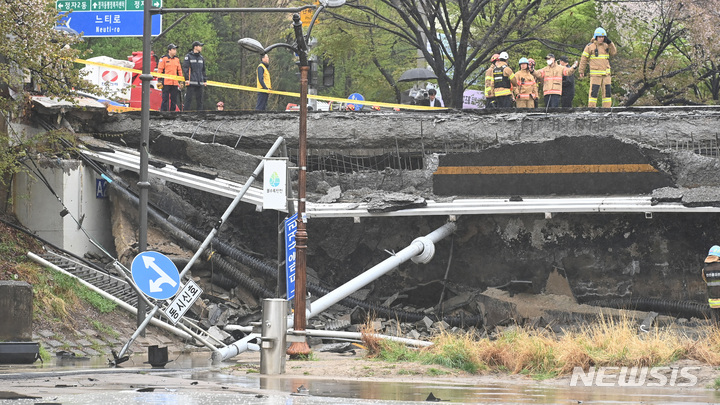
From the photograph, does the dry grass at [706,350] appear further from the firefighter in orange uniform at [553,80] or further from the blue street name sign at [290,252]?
the firefighter in orange uniform at [553,80]

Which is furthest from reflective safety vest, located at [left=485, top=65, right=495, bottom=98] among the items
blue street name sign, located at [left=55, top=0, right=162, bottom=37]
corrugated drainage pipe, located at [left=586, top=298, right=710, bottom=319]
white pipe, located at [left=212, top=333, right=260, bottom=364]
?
white pipe, located at [left=212, top=333, right=260, bottom=364]

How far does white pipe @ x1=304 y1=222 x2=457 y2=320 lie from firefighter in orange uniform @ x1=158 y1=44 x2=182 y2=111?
908 centimetres

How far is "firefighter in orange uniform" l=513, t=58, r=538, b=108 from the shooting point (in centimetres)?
2456

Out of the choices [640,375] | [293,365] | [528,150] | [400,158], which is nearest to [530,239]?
[528,150]

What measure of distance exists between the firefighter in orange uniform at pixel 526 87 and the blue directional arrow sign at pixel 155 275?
12891 mm

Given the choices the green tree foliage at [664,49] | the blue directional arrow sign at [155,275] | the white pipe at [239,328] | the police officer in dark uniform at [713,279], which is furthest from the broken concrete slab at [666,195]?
the blue directional arrow sign at [155,275]

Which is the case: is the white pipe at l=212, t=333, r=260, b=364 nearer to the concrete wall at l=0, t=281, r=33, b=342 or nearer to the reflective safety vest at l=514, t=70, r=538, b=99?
the concrete wall at l=0, t=281, r=33, b=342

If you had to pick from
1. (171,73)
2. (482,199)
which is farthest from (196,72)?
(482,199)

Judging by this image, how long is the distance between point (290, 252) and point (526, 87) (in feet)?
31.3

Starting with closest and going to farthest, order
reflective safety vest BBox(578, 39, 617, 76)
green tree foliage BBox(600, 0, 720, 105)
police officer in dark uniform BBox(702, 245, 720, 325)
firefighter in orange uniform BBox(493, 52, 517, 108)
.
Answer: police officer in dark uniform BBox(702, 245, 720, 325) → reflective safety vest BBox(578, 39, 617, 76) → firefighter in orange uniform BBox(493, 52, 517, 108) → green tree foliage BBox(600, 0, 720, 105)

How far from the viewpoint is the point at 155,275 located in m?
14.2

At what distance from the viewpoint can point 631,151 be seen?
837 inches

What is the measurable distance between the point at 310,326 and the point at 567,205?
6094 millimetres

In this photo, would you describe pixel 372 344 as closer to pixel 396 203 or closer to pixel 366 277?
pixel 366 277
